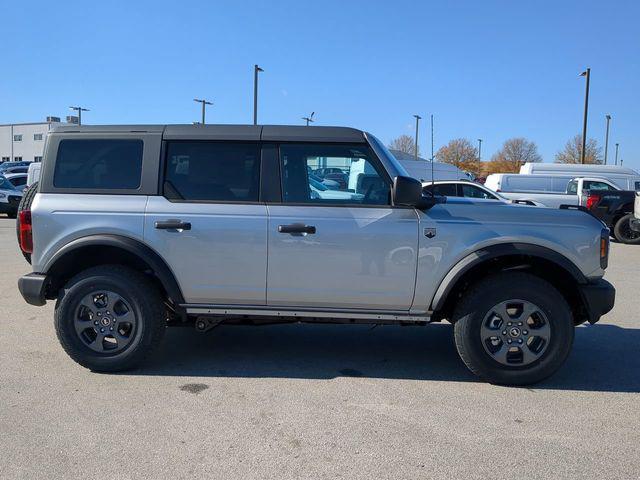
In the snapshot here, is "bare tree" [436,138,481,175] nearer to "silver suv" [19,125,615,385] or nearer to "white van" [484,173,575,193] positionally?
"white van" [484,173,575,193]

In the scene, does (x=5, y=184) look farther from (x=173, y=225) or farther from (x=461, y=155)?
(x=461, y=155)

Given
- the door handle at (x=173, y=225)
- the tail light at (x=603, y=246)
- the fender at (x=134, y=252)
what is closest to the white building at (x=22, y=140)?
the fender at (x=134, y=252)

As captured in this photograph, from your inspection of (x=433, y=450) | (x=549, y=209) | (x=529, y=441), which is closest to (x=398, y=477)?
(x=433, y=450)

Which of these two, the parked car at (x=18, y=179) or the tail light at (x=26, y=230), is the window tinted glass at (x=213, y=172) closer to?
the tail light at (x=26, y=230)

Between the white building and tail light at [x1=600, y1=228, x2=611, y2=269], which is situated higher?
the white building

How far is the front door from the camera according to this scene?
4328 millimetres

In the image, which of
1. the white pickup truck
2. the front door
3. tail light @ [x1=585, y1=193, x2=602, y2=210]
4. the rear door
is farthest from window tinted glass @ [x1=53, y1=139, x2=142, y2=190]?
the white pickup truck

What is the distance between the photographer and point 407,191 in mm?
4191

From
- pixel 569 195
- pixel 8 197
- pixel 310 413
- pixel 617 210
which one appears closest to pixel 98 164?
pixel 310 413

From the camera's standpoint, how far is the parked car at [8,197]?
19.7 meters

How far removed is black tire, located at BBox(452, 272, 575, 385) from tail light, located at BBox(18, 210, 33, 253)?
11.6 feet

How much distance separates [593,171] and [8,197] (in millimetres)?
25314

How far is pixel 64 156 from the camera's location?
4613mm

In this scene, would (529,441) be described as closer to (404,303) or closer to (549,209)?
(404,303)
